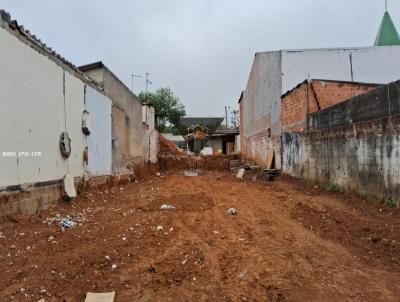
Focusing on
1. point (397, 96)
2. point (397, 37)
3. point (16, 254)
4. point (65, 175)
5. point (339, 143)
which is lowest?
point (16, 254)

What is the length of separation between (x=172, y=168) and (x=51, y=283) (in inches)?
747

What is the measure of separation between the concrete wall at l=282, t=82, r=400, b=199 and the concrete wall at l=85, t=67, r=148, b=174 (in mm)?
6735

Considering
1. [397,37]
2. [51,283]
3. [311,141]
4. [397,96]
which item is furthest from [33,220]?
[397,37]

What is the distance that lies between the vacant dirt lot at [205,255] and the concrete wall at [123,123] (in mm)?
5009

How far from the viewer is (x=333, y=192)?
857cm

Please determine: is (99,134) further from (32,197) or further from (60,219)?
(60,219)

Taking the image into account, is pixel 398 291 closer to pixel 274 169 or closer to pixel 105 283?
pixel 105 283

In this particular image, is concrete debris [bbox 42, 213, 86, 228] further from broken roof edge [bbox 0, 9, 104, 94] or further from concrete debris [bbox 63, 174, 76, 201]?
broken roof edge [bbox 0, 9, 104, 94]

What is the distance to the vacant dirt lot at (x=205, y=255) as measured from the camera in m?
3.01

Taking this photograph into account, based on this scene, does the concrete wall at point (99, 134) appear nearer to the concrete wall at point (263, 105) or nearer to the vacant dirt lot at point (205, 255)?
the vacant dirt lot at point (205, 255)

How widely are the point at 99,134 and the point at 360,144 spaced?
7054 millimetres

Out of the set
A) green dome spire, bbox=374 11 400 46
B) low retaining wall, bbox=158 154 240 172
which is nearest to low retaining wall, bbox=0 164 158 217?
low retaining wall, bbox=158 154 240 172

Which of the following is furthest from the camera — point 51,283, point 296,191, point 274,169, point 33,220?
point 274,169

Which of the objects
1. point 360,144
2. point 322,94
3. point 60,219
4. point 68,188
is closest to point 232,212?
point 60,219
